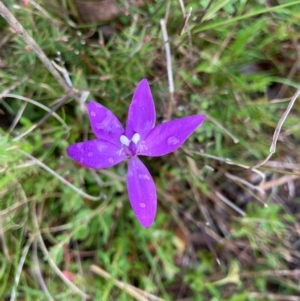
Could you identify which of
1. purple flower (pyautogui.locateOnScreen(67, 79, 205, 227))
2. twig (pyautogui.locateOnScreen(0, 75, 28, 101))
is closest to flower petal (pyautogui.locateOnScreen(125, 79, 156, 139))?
purple flower (pyautogui.locateOnScreen(67, 79, 205, 227))

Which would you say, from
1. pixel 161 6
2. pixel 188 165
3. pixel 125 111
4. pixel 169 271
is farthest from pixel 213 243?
pixel 161 6

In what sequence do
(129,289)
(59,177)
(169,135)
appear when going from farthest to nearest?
(129,289) → (59,177) → (169,135)

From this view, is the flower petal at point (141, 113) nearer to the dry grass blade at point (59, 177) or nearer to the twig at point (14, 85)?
the dry grass blade at point (59, 177)

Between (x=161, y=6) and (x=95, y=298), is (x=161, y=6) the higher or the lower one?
the higher one

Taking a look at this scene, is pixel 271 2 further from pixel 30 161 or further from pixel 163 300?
pixel 163 300

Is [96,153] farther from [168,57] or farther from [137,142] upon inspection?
[168,57]

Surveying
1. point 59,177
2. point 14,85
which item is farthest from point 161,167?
point 14,85
